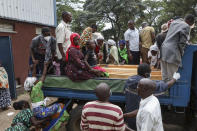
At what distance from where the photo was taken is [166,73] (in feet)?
10.2

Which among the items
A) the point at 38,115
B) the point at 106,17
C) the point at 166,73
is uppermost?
the point at 106,17

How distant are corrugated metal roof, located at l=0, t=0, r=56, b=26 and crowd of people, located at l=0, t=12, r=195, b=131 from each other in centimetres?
376

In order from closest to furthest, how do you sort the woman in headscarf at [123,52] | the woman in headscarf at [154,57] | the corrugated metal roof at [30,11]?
the woman in headscarf at [154,57] < the woman in headscarf at [123,52] < the corrugated metal roof at [30,11]

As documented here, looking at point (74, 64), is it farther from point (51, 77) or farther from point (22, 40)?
point (22, 40)

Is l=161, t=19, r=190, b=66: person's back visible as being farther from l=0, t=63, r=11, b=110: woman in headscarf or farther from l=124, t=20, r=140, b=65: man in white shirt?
l=0, t=63, r=11, b=110: woman in headscarf

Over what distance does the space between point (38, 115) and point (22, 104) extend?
13.4 inches

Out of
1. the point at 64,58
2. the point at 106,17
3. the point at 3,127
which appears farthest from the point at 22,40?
the point at 106,17

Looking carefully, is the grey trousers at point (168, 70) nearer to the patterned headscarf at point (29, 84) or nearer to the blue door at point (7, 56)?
the patterned headscarf at point (29, 84)

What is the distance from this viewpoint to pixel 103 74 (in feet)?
11.5

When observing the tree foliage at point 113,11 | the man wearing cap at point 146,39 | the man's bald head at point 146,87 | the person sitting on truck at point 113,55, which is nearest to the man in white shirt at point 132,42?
the man wearing cap at point 146,39

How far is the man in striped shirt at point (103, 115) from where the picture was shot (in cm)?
190

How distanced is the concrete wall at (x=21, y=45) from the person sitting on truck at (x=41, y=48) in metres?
3.67

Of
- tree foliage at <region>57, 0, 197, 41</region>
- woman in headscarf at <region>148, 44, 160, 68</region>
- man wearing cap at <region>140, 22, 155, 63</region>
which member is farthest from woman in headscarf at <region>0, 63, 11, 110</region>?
tree foliage at <region>57, 0, 197, 41</region>

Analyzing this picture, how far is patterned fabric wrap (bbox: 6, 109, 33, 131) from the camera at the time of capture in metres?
2.74
